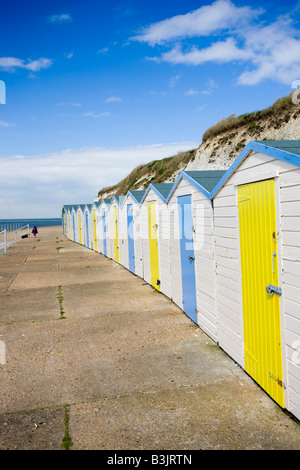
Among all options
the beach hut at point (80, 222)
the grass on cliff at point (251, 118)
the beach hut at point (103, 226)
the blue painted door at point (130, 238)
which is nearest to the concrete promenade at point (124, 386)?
the blue painted door at point (130, 238)

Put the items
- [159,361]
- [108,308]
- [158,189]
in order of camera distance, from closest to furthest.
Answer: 1. [159,361]
2. [108,308]
3. [158,189]

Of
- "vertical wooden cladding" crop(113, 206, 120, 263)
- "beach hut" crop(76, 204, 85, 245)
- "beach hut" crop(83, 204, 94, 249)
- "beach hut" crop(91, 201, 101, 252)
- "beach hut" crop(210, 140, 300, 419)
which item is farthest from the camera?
"beach hut" crop(76, 204, 85, 245)

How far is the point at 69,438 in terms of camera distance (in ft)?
11.4

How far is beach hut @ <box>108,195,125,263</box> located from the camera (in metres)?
14.2

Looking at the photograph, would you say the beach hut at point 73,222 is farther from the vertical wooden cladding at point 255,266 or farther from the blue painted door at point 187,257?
the vertical wooden cladding at point 255,266

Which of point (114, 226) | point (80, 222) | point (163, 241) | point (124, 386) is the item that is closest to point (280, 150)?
point (124, 386)

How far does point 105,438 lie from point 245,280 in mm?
2473

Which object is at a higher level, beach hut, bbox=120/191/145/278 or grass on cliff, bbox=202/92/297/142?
grass on cliff, bbox=202/92/297/142

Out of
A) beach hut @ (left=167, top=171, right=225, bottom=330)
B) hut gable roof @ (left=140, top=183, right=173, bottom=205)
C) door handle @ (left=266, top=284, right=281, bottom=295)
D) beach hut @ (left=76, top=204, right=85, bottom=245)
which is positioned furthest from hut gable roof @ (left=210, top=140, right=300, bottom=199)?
beach hut @ (left=76, top=204, right=85, bottom=245)

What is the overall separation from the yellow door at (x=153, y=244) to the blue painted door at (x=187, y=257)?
2025 mm

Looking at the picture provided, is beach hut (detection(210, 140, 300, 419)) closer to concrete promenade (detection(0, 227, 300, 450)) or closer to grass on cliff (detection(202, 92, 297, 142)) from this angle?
concrete promenade (detection(0, 227, 300, 450))

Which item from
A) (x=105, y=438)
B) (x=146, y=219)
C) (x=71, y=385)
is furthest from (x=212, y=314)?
(x=146, y=219)

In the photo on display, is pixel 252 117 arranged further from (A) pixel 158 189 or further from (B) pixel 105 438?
(B) pixel 105 438

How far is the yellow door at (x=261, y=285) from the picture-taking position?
3.89m
